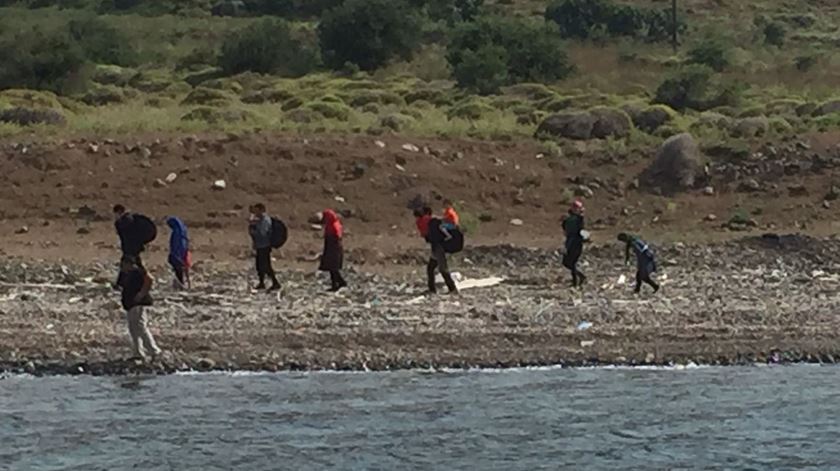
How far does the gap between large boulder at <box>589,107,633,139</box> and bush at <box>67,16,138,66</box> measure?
26793 mm

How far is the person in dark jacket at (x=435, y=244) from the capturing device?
22.2m

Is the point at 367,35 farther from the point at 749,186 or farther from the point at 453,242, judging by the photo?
the point at 453,242

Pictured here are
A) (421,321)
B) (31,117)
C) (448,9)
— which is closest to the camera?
(421,321)

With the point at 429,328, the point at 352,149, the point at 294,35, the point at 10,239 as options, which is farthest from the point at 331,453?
the point at 294,35

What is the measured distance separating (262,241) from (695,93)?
21485mm

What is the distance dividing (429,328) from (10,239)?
11.4m

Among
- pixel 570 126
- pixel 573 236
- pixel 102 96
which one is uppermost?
pixel 102 96

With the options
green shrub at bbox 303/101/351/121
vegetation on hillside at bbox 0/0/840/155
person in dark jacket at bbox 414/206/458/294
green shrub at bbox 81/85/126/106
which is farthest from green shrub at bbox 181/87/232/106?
person in dark jacket at bbox 414/206/458/294

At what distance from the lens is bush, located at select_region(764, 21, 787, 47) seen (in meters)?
68.6

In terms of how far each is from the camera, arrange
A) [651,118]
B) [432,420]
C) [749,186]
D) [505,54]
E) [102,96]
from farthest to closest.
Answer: [505,54]
[102,96]
[651,118]
[749,186]
[432,420]

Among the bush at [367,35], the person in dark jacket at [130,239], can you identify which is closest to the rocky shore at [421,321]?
the person in dark jacket at [130,239]

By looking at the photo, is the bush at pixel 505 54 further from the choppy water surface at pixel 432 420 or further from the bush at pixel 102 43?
the choppy water surface at pixel 432 420

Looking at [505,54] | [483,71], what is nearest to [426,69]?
[505,54]

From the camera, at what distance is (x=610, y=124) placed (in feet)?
117
